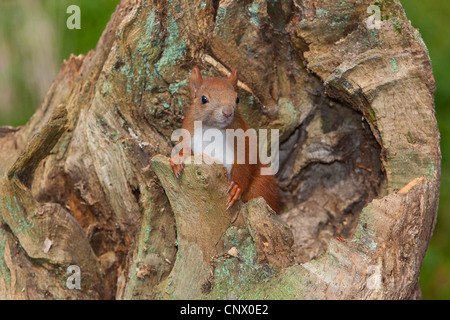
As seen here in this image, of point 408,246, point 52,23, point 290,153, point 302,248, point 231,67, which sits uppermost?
point 52,23

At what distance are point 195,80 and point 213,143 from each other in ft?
1.29

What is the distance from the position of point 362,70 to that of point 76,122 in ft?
5.88

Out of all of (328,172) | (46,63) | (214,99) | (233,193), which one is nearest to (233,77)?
(214,99)

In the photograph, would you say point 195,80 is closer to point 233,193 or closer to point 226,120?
point 226,120

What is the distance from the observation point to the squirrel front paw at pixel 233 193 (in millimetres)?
2889

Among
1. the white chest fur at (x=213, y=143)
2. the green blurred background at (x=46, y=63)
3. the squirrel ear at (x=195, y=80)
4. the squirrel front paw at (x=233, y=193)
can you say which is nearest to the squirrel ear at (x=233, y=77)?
the squirrel ear at (x=195, y=80)

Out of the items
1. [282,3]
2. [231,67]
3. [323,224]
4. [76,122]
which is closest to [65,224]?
[76,122]

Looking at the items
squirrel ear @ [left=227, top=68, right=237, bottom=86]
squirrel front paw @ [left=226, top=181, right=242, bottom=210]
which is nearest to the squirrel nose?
squirrel ear @ [left=227, top=68, right=237, bottom=86]

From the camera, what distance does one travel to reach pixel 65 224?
10.4ft

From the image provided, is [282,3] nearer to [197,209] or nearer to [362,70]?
[362,70]

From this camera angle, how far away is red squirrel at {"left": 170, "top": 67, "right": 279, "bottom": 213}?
315cm

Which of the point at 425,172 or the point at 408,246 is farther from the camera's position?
the point at 425,172

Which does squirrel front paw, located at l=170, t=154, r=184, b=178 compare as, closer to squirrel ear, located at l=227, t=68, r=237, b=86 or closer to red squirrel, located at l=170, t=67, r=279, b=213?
red squirrel, located at l=170, t=67, r=279, b=213

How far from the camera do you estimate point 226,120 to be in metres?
3.18
